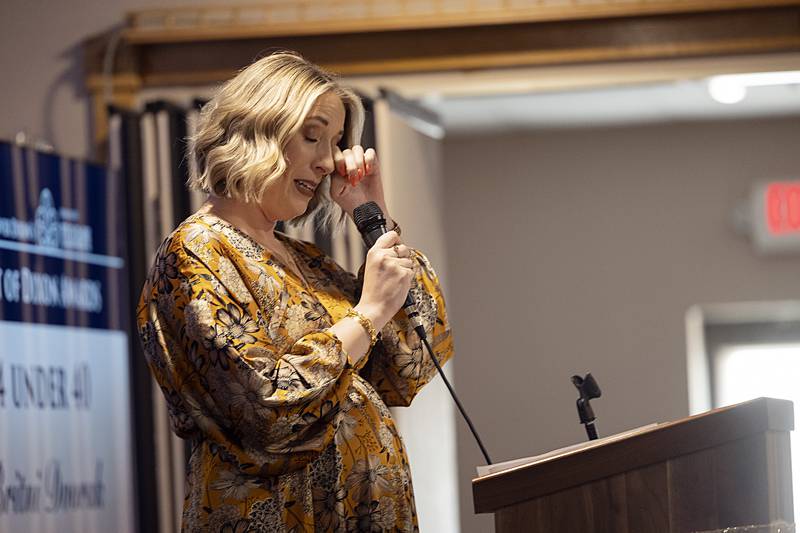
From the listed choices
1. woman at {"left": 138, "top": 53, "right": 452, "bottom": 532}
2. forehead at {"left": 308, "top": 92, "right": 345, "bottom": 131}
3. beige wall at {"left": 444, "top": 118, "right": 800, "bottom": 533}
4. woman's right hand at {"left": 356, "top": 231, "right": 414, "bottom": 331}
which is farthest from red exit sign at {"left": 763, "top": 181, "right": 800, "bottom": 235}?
woman's right hand at {"left": 356, "top": 231, "right": 414, "bottom": 331}

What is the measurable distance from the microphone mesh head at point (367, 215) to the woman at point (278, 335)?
46mm

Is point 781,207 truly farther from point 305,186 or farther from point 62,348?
point 305,186

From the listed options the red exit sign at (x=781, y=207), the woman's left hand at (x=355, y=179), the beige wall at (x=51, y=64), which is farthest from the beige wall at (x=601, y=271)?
the woman's left hand at (x=355, y=179)

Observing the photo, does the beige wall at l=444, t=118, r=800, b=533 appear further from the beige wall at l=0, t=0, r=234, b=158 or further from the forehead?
the forehead

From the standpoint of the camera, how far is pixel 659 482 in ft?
4.71

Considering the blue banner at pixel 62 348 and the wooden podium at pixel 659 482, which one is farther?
the blue banner at pixel 62 348

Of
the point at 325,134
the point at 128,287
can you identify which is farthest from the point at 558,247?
the point at 325,134

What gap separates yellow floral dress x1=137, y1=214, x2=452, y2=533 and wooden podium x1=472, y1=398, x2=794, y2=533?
0.83ft

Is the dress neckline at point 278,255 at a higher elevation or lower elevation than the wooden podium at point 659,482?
higher

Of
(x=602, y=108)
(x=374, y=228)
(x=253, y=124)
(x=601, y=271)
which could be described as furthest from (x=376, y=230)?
(x=601, y=271)

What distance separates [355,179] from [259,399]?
18.0 inches

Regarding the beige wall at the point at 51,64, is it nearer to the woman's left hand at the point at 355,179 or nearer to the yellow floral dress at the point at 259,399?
the woman's left hand at the point at 355,179

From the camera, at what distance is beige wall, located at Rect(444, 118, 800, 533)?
562cm

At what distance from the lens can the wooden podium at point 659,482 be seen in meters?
1.43
